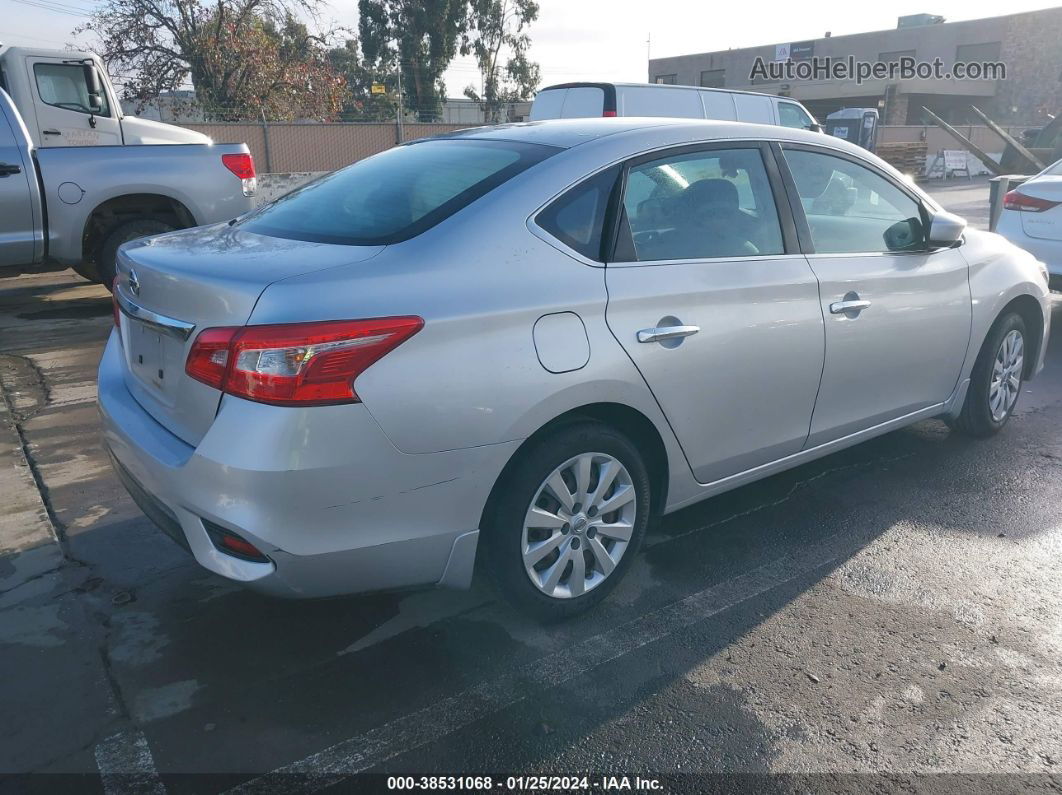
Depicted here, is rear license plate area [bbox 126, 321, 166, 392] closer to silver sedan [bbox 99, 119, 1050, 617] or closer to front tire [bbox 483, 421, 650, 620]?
silver sedan [bbox 99, 119, 1050, 617]

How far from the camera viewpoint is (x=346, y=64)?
5112cm

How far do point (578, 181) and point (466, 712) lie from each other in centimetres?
180

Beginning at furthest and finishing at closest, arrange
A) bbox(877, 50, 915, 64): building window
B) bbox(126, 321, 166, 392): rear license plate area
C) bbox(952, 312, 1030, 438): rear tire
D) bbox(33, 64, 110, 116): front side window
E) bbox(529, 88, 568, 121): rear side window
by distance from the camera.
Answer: bbox(877, 50, 915, 64): building window → bbox(529, 88, 568, 121): rear side window → bbox(33, 64, 110, 116): front side window → bbox(952, 312, 1030, 438): rear tire → bbox(126, 321, 166, 392): rear license plate area

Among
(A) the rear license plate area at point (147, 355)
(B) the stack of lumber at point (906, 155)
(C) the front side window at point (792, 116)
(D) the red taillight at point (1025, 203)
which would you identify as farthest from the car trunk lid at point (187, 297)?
(B) the stack of lumber at point (906, 155)

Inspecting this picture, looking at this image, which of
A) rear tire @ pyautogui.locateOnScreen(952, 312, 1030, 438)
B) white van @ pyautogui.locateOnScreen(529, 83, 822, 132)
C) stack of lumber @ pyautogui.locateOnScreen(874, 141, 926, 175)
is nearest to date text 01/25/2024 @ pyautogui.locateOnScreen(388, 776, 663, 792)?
rear tire @ pyautogui.locateOnScreen(952, 312, 1030, 438)

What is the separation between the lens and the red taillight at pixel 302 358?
245 centimetres

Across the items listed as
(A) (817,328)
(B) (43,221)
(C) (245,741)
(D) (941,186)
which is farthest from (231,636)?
(D) (941,186)

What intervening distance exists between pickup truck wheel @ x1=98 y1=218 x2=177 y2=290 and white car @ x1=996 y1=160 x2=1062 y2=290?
7.68 m

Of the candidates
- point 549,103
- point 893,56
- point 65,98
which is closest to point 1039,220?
point 549,103

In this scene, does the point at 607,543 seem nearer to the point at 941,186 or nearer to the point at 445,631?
the point at 445,631

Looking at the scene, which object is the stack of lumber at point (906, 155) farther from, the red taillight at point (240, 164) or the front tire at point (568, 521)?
the front tire at point (568, 521)

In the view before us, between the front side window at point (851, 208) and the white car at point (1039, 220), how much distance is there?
13.1ft

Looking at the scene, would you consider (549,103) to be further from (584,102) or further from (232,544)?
(232,544)

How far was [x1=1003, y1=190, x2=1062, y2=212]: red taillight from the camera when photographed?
759 cm
